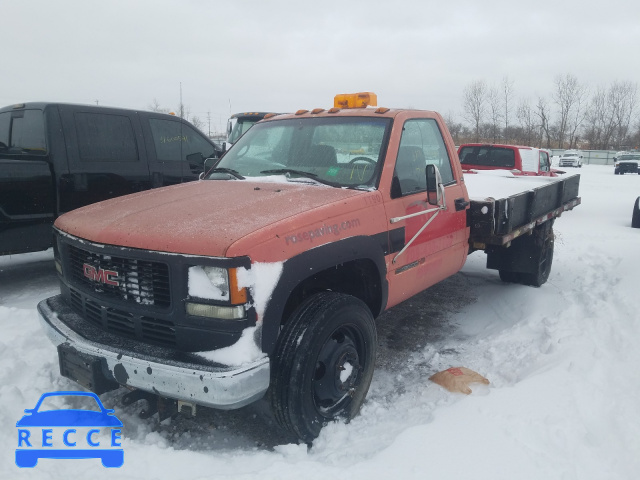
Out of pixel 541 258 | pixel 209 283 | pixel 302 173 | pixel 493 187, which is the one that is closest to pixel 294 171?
pixel 302 173

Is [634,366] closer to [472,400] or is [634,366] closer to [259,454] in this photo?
[472,400]

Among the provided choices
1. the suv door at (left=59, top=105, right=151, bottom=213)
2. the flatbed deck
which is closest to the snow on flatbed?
the flatbed deck

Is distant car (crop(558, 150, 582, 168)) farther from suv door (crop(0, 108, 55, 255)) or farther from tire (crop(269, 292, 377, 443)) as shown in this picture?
tire (crop(269, 292, 377, 443))

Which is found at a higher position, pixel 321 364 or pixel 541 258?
pixel 541 258

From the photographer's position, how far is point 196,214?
9.70ft

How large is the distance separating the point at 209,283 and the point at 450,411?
169 centimetres

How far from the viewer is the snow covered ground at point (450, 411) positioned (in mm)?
2613

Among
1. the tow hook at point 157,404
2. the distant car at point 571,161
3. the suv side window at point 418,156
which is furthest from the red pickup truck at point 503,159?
the distant car at point 571,161

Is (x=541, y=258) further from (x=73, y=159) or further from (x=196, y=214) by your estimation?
(x=73, y=159)

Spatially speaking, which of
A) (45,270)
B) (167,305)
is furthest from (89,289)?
(45,270)

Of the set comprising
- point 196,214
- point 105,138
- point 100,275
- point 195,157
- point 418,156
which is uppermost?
point 105,138

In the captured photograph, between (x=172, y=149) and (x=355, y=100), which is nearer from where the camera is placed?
(x=355, y=100)

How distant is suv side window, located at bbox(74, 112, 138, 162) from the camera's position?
227 inches

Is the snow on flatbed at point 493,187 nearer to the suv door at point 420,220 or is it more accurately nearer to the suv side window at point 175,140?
the suv door at point 420,220
